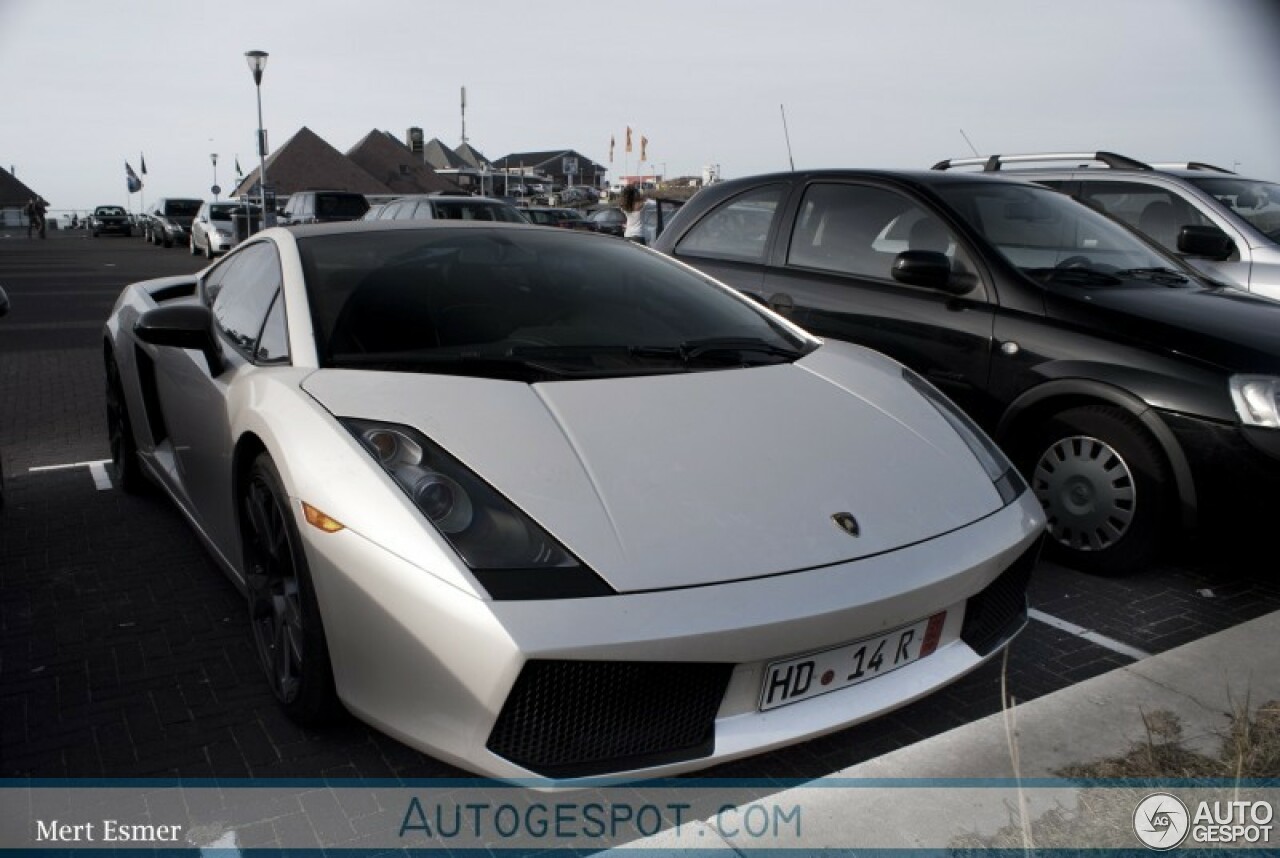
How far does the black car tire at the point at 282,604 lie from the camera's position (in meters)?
2.50

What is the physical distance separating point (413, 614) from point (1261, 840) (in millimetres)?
1874

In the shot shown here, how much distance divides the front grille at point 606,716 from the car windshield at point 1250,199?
637 centimetres

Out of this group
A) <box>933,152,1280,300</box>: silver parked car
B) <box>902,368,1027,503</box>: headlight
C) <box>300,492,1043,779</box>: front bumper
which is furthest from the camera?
<box>933,152,1280,300</box>: silver parked car

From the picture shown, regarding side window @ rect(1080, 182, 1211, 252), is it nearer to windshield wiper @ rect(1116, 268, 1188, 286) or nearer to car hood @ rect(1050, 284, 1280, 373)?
windshield wiper @ rect(1116, 268, 1188, 286)

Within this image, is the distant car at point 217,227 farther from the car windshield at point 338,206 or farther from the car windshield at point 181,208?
the car windshield at point 181,208

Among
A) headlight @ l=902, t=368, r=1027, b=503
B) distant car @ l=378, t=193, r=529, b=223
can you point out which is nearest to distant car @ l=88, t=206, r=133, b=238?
distant car @ l=378, t=193, r=529, b=223

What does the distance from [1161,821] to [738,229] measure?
413 cm

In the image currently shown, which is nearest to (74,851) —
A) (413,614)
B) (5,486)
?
(413,614)

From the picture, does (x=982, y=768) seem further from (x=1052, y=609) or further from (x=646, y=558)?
(x=1052, y=609)

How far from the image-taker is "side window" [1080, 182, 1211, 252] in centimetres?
693

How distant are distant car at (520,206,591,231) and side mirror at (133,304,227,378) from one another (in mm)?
18126

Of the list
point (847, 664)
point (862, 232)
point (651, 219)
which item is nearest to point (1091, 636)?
point (847, 664)

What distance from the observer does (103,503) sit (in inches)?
188

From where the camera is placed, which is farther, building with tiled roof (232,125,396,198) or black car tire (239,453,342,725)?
building with tiled roof (232,125,396,198)
